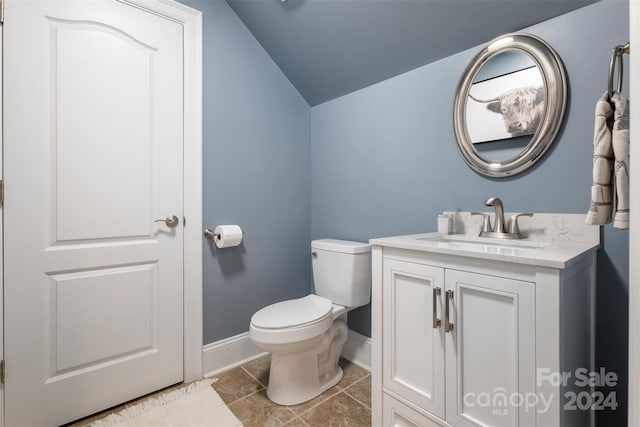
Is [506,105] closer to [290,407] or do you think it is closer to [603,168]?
[603,168]

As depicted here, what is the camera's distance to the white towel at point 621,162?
2.64ft

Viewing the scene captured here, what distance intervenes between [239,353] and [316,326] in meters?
0.73

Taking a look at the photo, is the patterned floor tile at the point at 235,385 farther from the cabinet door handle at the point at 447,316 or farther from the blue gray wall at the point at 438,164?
the cabinet door handle at the point at 447,316

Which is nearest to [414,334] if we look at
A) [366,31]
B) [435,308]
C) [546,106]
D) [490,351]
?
[435,308]

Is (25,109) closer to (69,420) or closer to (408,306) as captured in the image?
(69,420)

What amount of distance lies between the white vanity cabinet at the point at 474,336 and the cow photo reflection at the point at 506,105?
587mm

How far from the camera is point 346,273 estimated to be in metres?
1.86

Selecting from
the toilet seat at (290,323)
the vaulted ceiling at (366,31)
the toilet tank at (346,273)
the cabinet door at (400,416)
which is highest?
the vaulted ceiling at (366,31)

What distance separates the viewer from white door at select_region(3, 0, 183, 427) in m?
1.37

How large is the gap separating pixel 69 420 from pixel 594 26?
110 inches

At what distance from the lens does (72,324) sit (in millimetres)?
1481

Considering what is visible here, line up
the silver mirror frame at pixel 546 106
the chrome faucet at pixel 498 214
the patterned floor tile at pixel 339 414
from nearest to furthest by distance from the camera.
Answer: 1. the silver mirror frame at pixel 546 106
2. the chrome faucet at pixel 498 214
3. the patterned floor tile at pixel 339 414

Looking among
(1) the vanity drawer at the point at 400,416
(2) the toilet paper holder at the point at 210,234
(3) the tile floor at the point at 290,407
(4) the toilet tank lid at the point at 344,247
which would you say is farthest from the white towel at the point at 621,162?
(2) the toilet paper holder at the point at 210,234

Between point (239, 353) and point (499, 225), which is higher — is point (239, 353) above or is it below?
below
